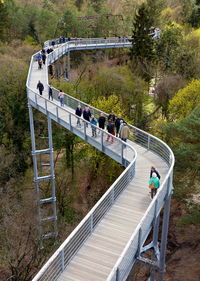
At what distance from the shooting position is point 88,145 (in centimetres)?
3094

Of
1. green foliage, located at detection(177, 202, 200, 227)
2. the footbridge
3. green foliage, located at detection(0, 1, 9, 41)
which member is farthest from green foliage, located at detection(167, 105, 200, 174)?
green foliage, located at detection(0, 1, 9, 41)

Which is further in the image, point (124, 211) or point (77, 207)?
point (77, 207)

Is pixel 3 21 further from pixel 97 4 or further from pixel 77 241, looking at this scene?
pixel 77 241

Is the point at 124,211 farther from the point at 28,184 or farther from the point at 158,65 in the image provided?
the point at 158,65

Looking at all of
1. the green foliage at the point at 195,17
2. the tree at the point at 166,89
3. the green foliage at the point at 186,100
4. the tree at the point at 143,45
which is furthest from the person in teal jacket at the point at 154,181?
the green foliage at the point at 195,17

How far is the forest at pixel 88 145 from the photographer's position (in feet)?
73.2

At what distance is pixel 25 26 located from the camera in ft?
186

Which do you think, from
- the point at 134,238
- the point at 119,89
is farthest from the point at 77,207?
the point at 134,238

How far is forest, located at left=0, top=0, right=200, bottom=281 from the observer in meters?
22.3

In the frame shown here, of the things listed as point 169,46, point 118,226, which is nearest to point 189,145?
point 118,226

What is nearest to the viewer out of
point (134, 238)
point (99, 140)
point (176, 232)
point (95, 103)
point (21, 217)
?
point (134, 238)

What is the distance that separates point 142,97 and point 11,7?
1381 inches

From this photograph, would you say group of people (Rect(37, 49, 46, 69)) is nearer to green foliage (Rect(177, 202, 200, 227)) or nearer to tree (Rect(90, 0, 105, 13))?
green foliage (Rect(177, 202, 200, 227))

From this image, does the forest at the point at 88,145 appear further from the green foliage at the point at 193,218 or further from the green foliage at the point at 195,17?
the green foliage at the point at 195,17
